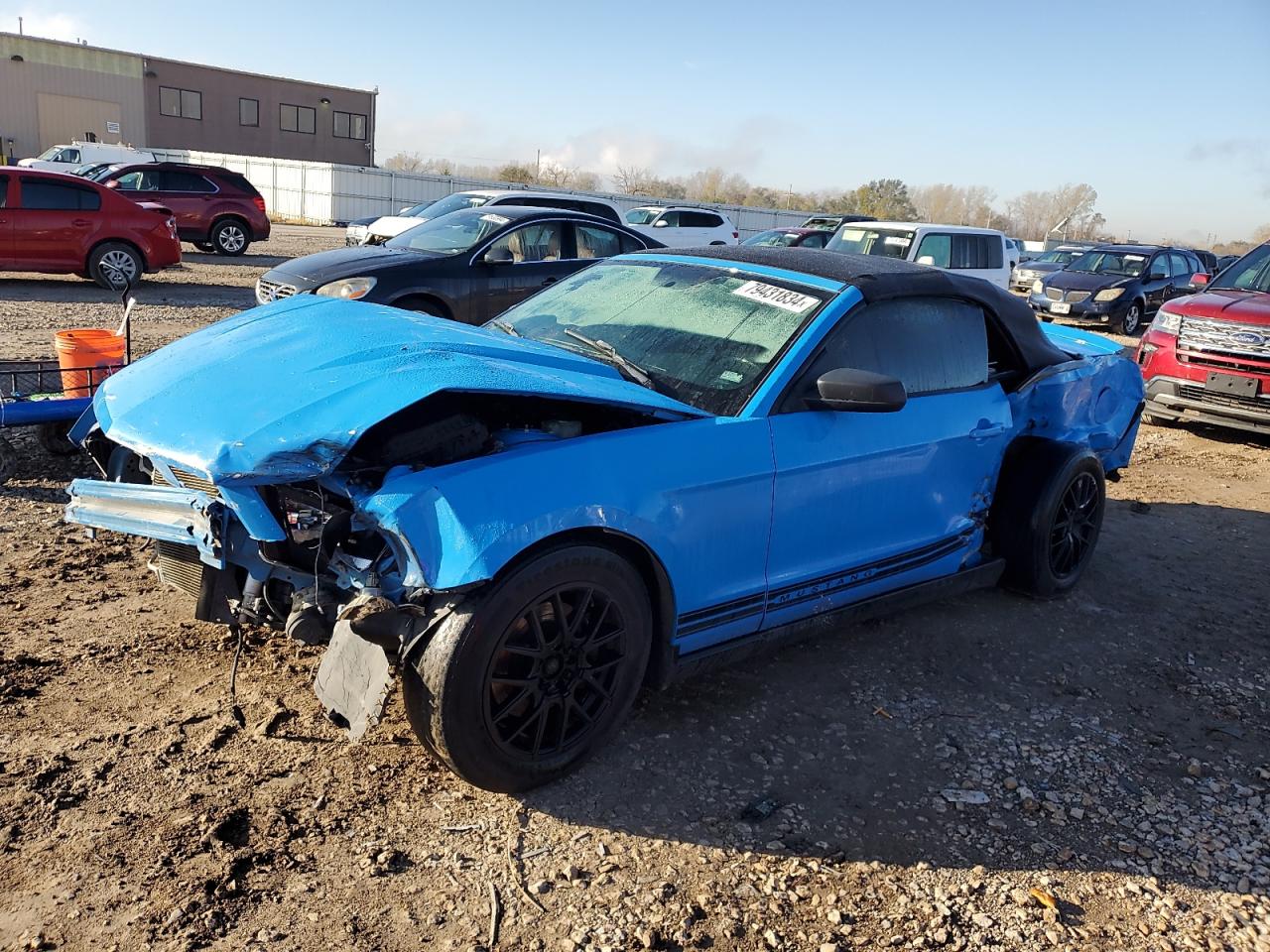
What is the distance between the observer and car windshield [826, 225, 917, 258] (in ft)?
48.2

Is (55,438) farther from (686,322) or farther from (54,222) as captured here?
(54,222)

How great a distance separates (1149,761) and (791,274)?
7.71 feet

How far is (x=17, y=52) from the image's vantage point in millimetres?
46906

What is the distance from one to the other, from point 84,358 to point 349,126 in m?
56.2

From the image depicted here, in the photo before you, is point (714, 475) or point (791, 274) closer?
point (714, 475)

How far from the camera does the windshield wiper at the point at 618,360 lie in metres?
3.62

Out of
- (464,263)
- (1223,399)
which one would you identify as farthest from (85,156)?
(1223,399)

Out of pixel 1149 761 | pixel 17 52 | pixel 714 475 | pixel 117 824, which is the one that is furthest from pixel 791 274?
pixel 17 52

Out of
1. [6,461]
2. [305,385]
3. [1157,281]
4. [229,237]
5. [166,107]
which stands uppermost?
[166,107]

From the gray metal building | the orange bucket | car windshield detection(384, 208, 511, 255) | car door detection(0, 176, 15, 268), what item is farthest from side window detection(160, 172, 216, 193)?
the gray metal building

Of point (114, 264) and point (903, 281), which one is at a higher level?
point (903, 281)

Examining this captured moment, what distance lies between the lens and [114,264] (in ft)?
45.0

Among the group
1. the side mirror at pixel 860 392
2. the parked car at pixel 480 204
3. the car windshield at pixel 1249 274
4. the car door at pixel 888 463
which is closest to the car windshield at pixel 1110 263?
the car windshield at pixel 1249 274

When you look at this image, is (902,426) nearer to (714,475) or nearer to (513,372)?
(714,475)
